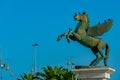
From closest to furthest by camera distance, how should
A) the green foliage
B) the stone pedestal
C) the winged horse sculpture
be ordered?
the stone pedestal → the winged horse sculpture → the green foliage

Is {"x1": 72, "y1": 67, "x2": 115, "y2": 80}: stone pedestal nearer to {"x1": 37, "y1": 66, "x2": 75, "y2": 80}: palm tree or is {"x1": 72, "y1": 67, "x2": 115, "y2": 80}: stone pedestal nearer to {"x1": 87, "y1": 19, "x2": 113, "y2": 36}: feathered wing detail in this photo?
{"x1": 87, "y1": 19, "x2": 113, "y2": 36}: feathered wing detail

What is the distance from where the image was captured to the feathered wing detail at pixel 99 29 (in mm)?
32094

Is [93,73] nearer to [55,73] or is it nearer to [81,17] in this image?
[81,17]

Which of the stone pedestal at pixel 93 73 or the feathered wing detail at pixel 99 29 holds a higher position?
the feathered wing detail at pixel 99 29

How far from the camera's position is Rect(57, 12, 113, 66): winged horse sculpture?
31.4 metres

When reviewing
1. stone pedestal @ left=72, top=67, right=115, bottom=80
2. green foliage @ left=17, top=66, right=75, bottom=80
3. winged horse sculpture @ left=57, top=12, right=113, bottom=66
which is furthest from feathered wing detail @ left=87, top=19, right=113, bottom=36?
green foliage @ left=17, top=66, right=75, bottom=80

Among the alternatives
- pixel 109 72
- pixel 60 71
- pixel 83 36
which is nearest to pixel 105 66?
pixel 109 72

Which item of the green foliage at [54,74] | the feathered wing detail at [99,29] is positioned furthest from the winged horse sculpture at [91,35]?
the green foliage at [54,74]

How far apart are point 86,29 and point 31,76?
84.4ft

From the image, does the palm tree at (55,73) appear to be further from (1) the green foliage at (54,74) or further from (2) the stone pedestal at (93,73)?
(2) the stone pedestal at (93,73)

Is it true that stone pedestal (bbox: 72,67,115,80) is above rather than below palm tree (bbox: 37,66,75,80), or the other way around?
below

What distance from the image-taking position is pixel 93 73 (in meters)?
29.8

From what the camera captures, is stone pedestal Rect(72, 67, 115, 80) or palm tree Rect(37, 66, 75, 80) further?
palm tree Rect(37, 66, 75, 80)

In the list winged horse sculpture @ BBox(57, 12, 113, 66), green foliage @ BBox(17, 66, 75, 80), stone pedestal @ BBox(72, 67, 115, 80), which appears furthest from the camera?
green foliage @ BBox(17, 66, 75, 80)
